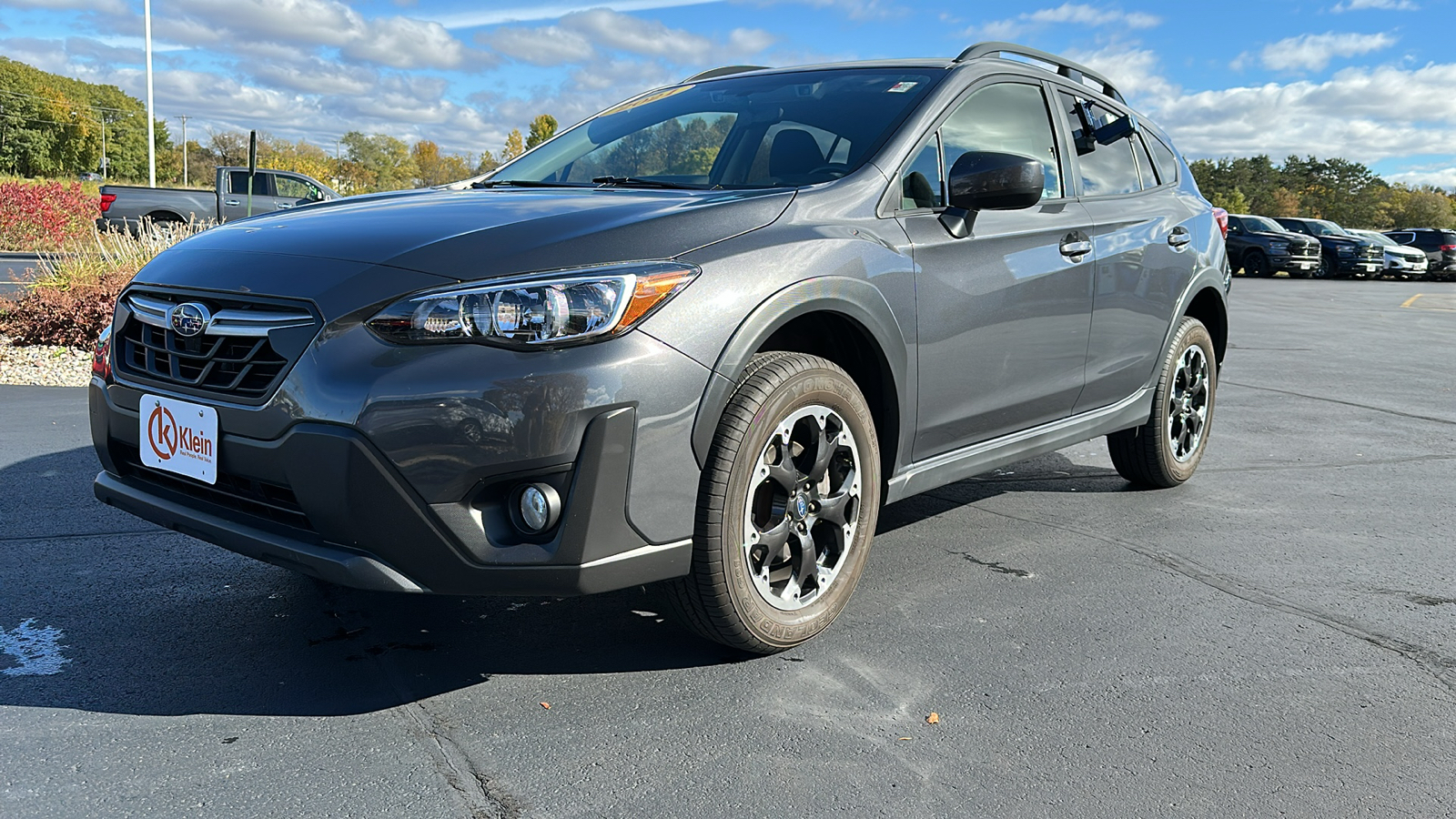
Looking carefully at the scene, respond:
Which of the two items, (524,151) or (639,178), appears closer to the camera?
(639,178)

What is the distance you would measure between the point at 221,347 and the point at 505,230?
0.73 meters

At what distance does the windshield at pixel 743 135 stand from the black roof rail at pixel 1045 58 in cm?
34

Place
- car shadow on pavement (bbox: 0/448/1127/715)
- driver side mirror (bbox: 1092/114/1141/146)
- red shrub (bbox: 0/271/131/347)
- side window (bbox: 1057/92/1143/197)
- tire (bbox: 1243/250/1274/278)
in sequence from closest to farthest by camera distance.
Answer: car shadow on pavement (bbox: 0/448/1127/715), side window (bbox: 1057/92/1143/197), driver side mirror (bbox: 1092/114/1141/146), red shrub (bbox: 0/271/131/347), tire (bbox: 1243/250/1274/278)

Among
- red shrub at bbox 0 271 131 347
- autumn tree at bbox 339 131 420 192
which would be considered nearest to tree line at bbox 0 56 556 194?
autumn tree at bbox 339 131 420 192

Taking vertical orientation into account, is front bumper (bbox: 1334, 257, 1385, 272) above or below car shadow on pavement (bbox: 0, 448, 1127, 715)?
above

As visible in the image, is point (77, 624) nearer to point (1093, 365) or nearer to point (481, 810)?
point (481, 810)

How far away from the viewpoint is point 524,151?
4.59 meters

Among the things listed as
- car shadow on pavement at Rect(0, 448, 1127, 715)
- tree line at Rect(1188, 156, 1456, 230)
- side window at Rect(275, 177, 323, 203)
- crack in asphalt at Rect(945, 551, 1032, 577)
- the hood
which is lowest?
car shadow on pavement at Rect(0, 448, 1127, 715)

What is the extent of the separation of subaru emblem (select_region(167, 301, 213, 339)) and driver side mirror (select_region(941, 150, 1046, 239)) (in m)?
2.07

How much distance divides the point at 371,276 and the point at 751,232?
94cm

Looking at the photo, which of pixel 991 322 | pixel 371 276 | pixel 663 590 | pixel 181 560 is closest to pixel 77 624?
pixel 181 560

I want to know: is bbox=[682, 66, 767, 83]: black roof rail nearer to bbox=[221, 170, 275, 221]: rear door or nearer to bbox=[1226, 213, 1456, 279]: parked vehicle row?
bbox=[221, 170, 275, 221]: rear door

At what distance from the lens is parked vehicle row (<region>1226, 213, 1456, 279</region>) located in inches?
1187

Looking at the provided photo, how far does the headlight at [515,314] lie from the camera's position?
2.47 m
